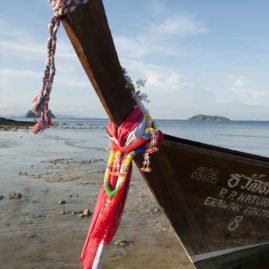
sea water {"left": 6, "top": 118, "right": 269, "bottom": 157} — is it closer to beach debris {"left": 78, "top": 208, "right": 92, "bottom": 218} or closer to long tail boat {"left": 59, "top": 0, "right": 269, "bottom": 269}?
long tail boat {"left": 59, "top": 0, "right": 269, "bottom": 269}

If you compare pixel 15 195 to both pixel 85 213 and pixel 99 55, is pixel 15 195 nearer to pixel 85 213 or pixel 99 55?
pixel 85 213

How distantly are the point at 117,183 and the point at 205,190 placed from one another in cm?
115

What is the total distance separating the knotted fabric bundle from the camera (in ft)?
11.2

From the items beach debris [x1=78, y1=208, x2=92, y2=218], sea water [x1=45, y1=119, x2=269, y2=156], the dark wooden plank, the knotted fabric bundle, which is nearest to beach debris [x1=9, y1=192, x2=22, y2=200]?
beach debris [x1=78, y1=208, x2=92, y2=218]

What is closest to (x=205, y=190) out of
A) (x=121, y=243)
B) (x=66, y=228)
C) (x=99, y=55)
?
(x=99, y=55)

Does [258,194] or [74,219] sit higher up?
[258,194]

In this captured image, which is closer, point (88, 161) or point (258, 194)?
point (258, 194)

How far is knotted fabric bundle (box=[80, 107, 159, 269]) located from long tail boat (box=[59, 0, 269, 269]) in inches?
4.9

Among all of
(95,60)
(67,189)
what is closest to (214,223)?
(95,60)

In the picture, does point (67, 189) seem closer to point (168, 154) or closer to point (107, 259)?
point (107, 259)

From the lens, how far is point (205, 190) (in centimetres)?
429

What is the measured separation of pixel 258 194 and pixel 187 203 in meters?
0.82

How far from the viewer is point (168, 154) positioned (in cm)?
390

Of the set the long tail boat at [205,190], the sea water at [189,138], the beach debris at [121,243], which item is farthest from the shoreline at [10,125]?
the long tail boat at [205,190]
